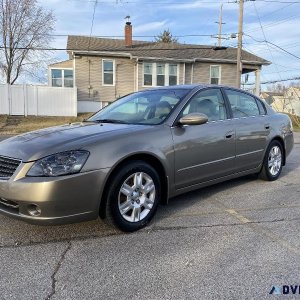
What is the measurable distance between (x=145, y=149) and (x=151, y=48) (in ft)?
82.3

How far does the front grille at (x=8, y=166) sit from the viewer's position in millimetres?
3715

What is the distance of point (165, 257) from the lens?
3.56 m

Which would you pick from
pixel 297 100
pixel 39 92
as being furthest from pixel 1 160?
pixel 297 100

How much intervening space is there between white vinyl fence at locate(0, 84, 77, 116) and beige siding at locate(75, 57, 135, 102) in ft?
5.93

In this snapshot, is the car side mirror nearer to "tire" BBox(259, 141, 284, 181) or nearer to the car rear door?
the car rear door

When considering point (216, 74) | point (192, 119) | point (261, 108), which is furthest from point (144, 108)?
point (216, 74)

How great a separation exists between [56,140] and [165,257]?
5.18 feet

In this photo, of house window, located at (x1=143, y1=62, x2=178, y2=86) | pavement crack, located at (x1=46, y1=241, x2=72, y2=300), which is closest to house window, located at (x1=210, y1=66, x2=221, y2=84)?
house window, located at (x1=143, y1=62, x2=178, y2=86)

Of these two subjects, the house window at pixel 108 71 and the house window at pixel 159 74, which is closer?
the house window at pixel 108 71

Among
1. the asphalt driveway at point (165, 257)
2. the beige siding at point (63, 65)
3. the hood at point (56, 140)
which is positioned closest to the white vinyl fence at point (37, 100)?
the beige siding at point (63, 65)

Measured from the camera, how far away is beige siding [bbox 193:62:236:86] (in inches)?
1128

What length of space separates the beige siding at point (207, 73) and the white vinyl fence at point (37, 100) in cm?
917

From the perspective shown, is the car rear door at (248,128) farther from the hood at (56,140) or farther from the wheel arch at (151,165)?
the hood at (56,140)

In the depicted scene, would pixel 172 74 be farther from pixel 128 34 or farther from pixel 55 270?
pixel 55 270
